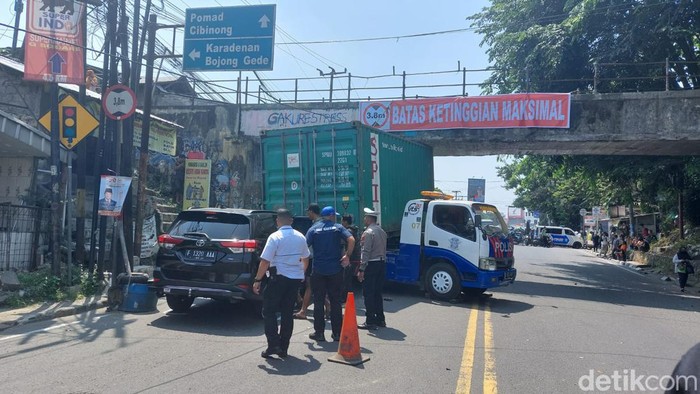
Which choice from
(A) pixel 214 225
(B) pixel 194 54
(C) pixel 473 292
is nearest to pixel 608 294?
(C) pixel 473 292

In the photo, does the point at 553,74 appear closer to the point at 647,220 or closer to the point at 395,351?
the point at 395,351

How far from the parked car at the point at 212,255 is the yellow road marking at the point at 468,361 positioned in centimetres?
308

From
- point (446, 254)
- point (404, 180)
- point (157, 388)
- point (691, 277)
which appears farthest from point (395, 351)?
point (691, 277)

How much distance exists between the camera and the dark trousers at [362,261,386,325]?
8.66m

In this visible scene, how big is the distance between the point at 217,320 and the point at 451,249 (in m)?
5.11

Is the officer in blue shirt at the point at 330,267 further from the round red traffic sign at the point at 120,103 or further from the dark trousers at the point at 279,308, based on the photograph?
the round red traffic sign at the point at 120,103

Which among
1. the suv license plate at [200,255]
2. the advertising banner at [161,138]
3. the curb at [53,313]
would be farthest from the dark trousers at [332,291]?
the advertising banner at [161,138]

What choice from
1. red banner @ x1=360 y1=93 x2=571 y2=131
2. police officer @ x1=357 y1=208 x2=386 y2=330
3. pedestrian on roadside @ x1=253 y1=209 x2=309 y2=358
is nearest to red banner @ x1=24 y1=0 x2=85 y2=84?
police officer @ x1=357 y1=208 x2=386 y2=330

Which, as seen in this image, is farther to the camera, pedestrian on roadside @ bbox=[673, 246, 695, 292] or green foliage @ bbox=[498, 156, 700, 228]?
green foliage @ bbox=[498, 156, 700, 228]

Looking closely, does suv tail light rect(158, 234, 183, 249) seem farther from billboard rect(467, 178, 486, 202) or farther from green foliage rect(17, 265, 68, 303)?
billboard rect(467, 178, 486, 202)

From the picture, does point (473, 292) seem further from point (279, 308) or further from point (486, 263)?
point (279, 308)

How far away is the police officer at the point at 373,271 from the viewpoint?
8742 millimetres

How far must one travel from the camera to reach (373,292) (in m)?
8.77

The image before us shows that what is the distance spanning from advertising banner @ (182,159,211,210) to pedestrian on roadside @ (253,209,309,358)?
13188 millimetres
